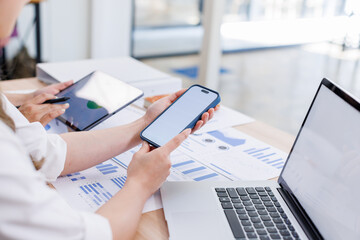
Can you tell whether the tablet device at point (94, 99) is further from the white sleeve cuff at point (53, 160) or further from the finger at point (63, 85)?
the white sleeve cuff at point (53, 160)

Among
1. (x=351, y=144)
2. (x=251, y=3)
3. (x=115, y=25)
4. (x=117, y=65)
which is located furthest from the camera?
(x=251, y=3)

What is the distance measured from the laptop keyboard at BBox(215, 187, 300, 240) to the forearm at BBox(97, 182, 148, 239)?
16cm

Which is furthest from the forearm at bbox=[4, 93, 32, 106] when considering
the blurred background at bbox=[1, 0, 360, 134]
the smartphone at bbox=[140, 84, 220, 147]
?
the blurred background at bbox=[1, 0, 360, 134]

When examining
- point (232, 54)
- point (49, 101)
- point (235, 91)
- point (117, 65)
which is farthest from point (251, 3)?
point (49, 101)

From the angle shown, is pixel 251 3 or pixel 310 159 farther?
pixel 251 3

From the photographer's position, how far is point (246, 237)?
703 millimetres

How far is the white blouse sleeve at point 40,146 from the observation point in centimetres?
85

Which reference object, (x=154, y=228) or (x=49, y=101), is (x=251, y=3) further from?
(x=154, y=228)

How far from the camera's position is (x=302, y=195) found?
0.79 metres

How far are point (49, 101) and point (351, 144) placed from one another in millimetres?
859

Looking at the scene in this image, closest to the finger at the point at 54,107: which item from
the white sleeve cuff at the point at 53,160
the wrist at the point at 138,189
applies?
the white sleeve cuff at the point at 53,160

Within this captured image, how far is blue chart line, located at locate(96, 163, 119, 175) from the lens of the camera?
37.8 inches

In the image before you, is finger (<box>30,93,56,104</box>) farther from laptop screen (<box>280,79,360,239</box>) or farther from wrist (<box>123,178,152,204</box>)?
laptop screen (<box>280,79,360,239</box>)

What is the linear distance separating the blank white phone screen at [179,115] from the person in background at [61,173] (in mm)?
31
